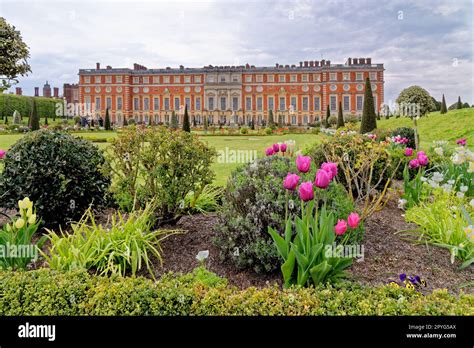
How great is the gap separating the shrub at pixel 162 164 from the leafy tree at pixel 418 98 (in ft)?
22.7

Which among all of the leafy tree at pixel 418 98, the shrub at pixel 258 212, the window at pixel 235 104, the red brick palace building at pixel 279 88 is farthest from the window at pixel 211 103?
the shrub at pixel 258 212

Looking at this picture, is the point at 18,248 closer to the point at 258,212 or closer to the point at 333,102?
the point at 258,212

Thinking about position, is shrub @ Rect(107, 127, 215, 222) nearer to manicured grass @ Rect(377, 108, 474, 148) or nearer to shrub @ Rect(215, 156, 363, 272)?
shrub @ Rect(215, 156, 363, 272)

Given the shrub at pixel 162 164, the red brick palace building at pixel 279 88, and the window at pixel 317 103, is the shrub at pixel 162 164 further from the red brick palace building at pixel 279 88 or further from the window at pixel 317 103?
the window at pixel 317 103

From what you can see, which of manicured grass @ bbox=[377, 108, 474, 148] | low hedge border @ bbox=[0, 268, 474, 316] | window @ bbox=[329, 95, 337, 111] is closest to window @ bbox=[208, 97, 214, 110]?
manicured grass @ bbox=[377, 108, 474, 148]

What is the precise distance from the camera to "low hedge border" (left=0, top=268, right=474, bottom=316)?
2.02 metres

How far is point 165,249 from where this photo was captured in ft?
11.0

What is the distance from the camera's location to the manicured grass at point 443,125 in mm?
13953

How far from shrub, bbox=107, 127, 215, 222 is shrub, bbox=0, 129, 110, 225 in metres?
0.52

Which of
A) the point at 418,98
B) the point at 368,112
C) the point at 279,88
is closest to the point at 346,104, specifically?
the point at 368,112

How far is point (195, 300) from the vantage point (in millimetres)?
2094

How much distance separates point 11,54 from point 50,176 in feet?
8.12
